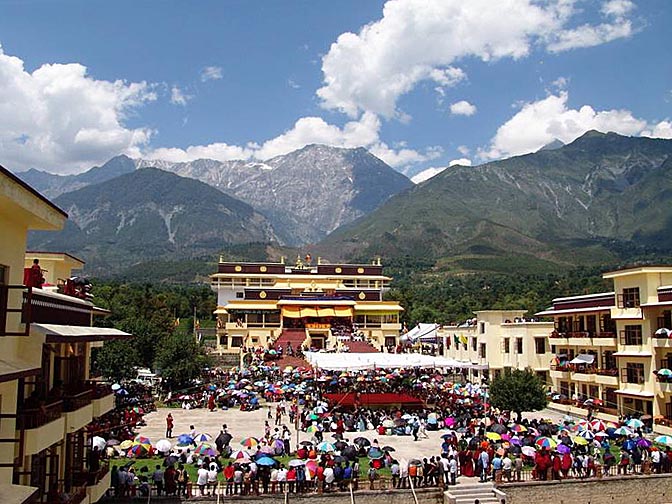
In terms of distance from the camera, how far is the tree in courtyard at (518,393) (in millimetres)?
33875

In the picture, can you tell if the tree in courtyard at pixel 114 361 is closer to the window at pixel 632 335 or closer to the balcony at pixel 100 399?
the balcony at pixel 100 399

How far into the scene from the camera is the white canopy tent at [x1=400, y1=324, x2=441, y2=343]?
6575cm

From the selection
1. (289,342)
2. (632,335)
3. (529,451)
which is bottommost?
(529,451)

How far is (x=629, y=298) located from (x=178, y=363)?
28.9 metres

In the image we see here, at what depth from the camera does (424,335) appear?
66.8 m

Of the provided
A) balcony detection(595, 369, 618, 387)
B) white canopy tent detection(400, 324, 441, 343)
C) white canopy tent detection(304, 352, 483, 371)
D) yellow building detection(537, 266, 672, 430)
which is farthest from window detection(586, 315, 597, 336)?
white canopy tent detection(400, 324, 441, 343)

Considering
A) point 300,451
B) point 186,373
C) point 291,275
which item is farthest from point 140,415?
point 291,275

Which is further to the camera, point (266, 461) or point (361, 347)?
point (361, 347)

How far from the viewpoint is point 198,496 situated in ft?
70.0

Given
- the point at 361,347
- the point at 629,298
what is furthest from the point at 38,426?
the point at 361,347

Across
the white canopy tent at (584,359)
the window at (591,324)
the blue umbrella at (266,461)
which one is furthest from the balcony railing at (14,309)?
the window at (591,324)

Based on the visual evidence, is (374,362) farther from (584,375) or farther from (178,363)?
(178,363)

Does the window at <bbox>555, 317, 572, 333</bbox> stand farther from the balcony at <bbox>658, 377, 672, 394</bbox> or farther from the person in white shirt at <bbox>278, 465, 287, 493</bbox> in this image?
the person in white shirt at <bbox>278, 465, 287, 493</bbox>

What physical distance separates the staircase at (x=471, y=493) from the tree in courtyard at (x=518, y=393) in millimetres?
11408
